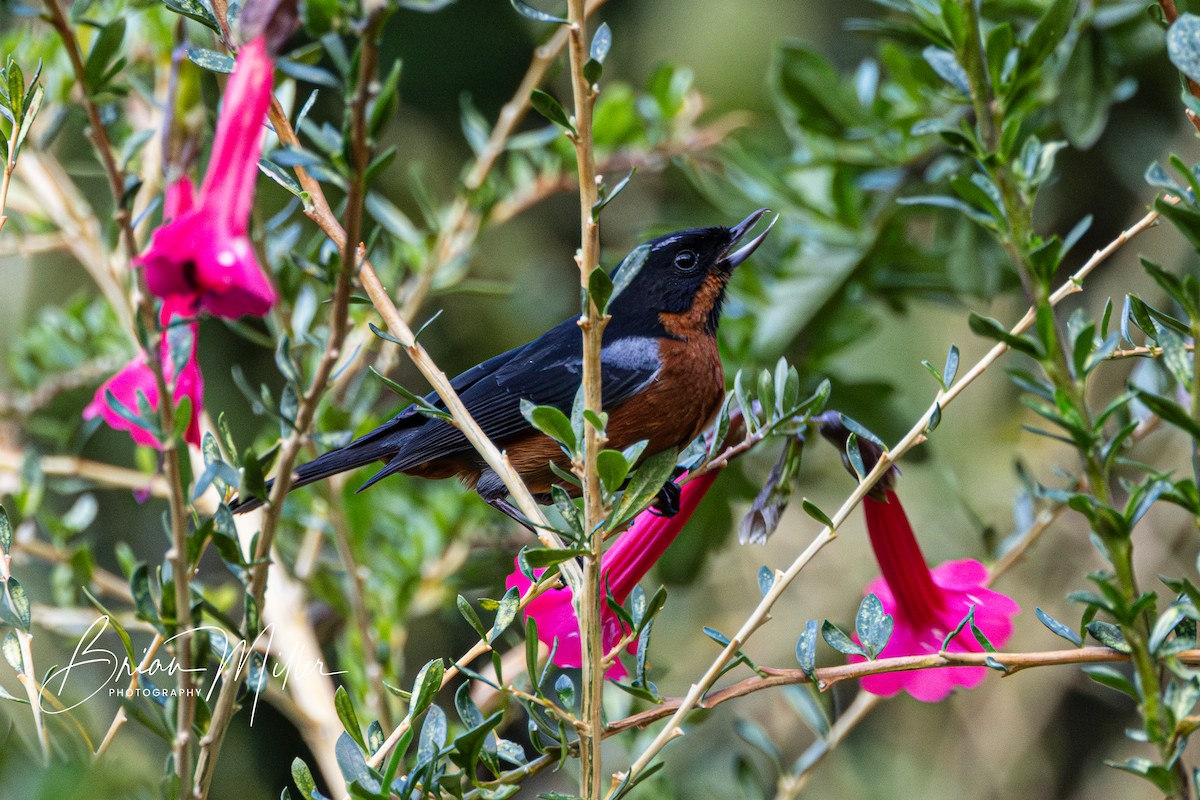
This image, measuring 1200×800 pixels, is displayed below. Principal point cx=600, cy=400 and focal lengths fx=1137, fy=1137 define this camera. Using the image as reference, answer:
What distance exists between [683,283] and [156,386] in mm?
841

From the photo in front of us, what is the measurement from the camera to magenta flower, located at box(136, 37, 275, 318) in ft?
2.11

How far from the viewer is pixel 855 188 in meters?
1.86

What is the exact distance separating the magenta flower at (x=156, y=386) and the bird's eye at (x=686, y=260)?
2.37 feet

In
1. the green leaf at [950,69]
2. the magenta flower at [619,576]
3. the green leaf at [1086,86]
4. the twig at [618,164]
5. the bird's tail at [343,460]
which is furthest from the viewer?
the twig at [618,164]

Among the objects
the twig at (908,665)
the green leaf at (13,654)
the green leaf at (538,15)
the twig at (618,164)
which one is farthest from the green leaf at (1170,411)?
the twig at (618,164)

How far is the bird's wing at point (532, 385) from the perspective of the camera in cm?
131

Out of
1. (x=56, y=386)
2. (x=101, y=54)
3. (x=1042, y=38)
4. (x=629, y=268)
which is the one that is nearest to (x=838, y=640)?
(x=629, y=268)

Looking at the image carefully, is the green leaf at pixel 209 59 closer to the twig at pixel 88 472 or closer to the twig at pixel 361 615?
the twig at pixel 361 615

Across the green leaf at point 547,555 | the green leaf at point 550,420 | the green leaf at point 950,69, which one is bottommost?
the green leaf at point 547,555

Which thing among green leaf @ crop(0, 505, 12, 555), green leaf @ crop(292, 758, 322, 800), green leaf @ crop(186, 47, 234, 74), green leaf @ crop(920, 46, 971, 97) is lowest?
green leaf @ crop(292, 758, 322, 800)

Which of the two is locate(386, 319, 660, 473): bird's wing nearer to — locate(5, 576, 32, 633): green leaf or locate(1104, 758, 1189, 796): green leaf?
locate(5, 576, 32, 633): green leaf

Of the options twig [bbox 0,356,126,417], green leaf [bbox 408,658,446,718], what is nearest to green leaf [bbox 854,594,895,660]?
green leaf [bbox 408,658,446,718]

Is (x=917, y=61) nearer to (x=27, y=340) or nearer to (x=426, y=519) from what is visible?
(x=426, y=519)

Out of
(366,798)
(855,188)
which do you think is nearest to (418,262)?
(855,188)
